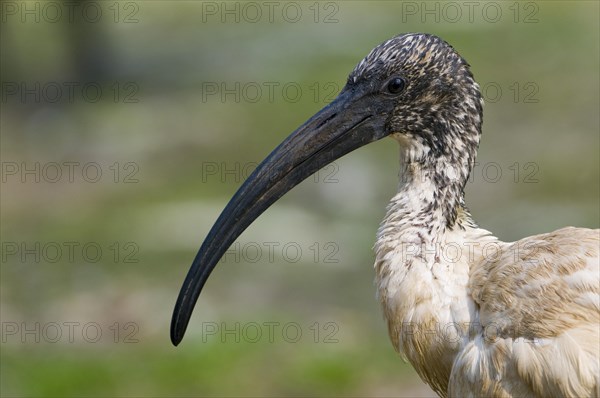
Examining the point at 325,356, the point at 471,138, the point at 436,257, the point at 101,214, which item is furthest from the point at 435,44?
the point at 101,214

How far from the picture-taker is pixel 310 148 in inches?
204

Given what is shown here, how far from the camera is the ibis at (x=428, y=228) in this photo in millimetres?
4703

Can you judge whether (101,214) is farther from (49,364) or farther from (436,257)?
(436,257)

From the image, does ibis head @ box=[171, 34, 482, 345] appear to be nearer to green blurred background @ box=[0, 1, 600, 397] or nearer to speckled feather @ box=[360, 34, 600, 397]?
speckled feather @ box=[360, 34, 600, 397]

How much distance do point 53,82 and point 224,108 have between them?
3138 millimetres

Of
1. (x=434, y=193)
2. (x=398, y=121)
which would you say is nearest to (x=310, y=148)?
(x=398, y=121)

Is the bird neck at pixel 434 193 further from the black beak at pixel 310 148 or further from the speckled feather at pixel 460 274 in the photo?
the black beak at pixel 310 148

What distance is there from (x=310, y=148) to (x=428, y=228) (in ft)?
2.27

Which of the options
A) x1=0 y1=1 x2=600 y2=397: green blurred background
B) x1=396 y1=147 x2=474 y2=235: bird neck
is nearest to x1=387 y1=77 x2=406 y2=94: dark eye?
x1=396 y1=147 x2=474 y2=235: bird neck

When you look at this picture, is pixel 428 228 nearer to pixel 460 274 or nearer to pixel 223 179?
pixel 460 274

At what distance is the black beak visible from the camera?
5.19 metres

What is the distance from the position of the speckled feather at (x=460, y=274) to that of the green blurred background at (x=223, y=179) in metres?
4.00

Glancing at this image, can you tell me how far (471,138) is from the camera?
5184mm

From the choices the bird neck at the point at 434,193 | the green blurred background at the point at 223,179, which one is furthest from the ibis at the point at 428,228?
the green blurred background at the point at 223,179
